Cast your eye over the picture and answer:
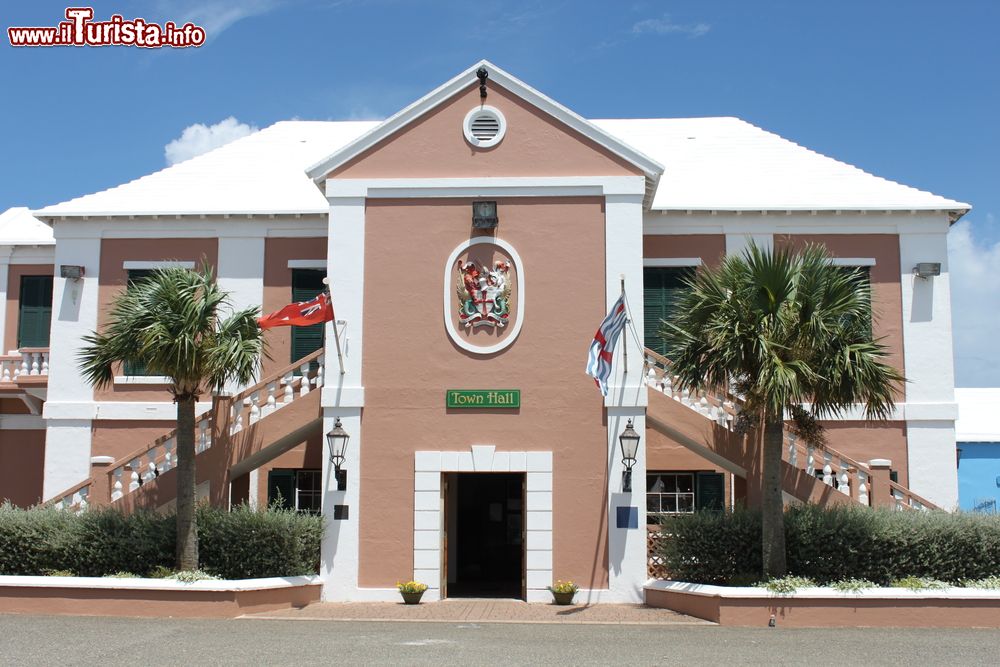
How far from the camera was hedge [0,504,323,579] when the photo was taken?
47.9 feet

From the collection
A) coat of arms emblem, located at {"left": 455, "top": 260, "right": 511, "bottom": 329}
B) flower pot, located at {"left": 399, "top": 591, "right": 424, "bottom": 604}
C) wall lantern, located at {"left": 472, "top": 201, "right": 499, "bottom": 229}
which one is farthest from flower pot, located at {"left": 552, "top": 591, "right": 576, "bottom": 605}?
wall lantern, located at {"left": 472, "top": 201, "right": 499, "bottom": 229}

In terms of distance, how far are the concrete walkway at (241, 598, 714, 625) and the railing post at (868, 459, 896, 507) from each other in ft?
12.0

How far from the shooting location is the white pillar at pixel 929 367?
58.5 ft

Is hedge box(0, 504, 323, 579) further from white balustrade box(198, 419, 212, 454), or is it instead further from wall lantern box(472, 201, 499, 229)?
wall lantern box(472, 201, 499, 229)

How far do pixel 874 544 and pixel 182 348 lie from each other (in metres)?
10.5

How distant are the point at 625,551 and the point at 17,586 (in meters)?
9.18

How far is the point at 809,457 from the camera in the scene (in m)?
15.2

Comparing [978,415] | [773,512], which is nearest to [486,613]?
[773,512]

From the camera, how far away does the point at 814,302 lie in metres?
13.5

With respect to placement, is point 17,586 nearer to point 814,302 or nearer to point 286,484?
point 286,484

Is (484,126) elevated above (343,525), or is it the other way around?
(484,126)

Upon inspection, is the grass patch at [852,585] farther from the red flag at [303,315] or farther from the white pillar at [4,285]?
the white pillar at [4,285]

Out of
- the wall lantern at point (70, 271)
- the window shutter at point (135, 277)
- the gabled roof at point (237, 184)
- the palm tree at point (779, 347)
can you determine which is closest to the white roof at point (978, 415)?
the palm tree at point (779, 347)

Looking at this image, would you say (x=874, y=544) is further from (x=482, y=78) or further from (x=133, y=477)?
(x=133, y=477)
